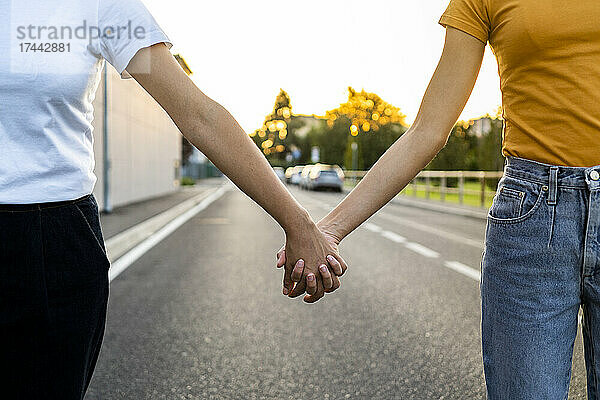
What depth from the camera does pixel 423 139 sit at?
7.05ft

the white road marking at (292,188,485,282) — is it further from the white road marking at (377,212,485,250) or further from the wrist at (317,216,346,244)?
the wrist at (317,216,346,244)

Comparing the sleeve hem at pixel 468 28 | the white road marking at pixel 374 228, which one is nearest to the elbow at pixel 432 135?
the sleeve hem at pixel 468 28

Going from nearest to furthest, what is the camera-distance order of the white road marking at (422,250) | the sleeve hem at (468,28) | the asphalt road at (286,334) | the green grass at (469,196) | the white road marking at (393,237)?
the sleeve hem at (468,28) → the asphalt road at (286,334) → the white road marking at (422,250) → the white road marking at (393,237) → the green grass at (469,196)

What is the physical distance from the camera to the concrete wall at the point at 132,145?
1811 cm

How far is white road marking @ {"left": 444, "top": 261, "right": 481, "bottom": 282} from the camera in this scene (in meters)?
7.73

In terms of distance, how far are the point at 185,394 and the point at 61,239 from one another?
224cm

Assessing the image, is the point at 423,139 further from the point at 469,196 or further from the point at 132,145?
the point at 469,196

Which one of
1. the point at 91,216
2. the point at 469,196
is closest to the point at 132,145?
the point at 469,196

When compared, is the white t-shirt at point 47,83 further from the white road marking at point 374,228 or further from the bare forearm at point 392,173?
the white road marking at point 374,228

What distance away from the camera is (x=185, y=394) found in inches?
145

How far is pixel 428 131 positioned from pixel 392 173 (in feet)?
0.62

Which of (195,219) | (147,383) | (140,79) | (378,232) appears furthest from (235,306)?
(195,219)

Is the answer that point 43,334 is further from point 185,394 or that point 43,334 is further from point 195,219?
point 195,219

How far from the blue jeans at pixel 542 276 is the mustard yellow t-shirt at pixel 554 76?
0.18 ft
